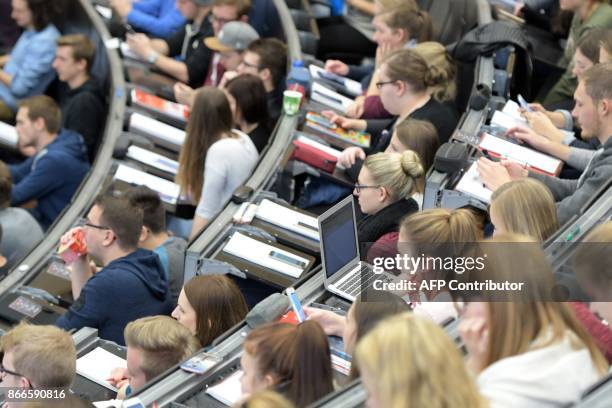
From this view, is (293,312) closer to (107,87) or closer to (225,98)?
(225,98)

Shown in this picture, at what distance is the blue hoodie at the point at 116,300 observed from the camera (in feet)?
14.2

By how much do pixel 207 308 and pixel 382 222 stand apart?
83 centimetres

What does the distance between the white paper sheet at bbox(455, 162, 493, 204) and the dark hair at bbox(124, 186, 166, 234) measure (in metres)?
1.36

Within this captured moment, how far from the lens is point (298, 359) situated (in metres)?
2.96

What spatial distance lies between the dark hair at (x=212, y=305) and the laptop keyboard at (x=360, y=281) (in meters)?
0.41

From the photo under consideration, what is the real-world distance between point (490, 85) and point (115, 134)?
215 cm

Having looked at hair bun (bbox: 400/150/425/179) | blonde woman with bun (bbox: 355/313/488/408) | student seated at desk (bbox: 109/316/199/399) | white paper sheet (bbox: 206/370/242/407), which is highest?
blonde woman with bun (bbox: 355/313/488/408)

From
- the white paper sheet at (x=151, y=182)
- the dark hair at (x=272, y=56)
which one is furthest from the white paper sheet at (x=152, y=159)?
the dark hair at (x=272, y=56)

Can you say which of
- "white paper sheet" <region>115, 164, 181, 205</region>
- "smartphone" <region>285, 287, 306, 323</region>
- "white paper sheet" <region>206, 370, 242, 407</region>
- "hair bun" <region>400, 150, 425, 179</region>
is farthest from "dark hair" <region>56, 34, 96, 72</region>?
"white paper sheet" <region>206, 370, 242, 407</region>

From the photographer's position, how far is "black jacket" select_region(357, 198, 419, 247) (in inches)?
167

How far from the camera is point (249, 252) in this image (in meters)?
4.59

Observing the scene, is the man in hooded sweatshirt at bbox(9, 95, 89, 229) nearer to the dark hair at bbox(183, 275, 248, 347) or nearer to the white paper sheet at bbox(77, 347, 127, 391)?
the white paper sheet at bbox(77, 347, 127, 391)

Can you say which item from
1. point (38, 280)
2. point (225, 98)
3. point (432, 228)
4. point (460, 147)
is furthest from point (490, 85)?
point (38, 280)

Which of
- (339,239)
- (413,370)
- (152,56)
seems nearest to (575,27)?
(152,56)
